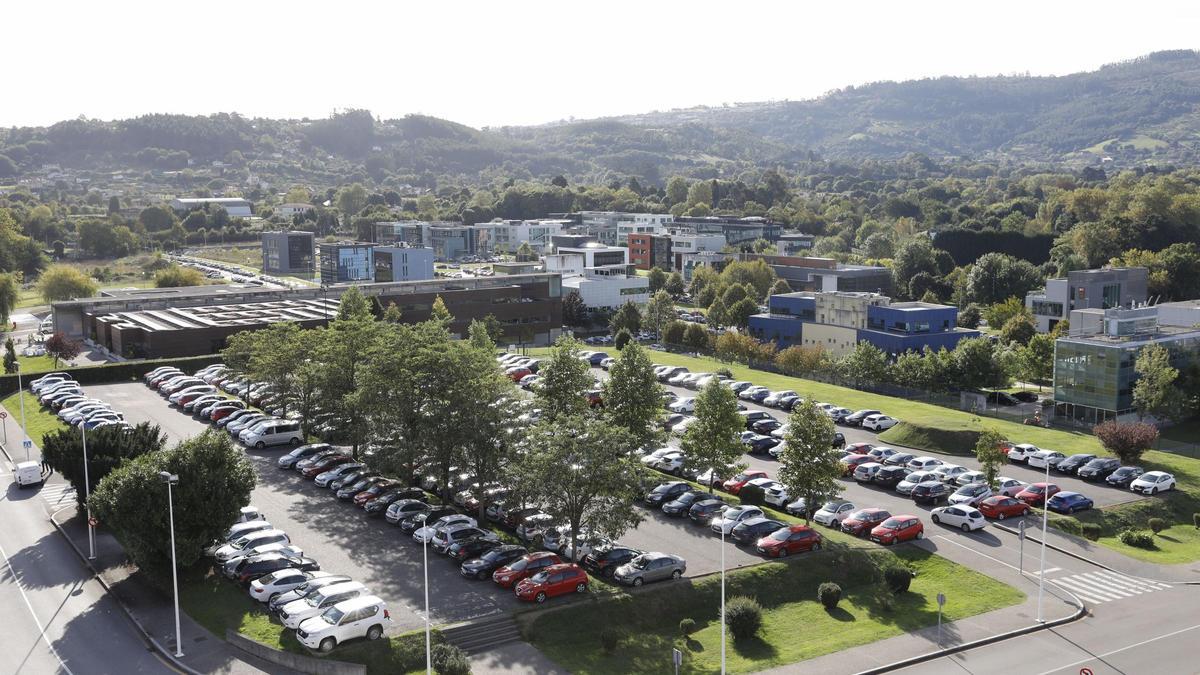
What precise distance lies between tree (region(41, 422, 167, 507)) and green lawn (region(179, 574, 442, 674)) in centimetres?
707

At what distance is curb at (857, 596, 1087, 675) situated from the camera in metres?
24.7

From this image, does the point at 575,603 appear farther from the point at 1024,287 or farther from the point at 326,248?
the point at 326,248

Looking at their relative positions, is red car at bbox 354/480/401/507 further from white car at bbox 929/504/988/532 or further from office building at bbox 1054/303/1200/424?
office building at bbox 1054/303/1200/424

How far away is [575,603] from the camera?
26.8m

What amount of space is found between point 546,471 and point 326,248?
94278 millimetres

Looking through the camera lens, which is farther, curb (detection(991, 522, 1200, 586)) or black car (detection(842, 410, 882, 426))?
black car (detection(842, 410, 882, 426))

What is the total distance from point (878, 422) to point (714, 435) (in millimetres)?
15747

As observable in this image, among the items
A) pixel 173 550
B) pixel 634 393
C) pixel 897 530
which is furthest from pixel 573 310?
pixel 173 550

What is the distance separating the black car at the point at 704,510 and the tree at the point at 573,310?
49612 mm

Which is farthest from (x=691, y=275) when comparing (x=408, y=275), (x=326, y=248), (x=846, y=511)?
(x=846, y=511)

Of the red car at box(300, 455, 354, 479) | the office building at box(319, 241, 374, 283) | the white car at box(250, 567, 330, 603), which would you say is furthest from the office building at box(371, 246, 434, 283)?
the white car at box(250, 567, 330, 603)

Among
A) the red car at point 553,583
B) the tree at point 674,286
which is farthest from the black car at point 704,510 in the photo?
the tree at point 674,286

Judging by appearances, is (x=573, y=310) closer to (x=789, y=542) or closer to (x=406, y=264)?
(x=406, y=264)

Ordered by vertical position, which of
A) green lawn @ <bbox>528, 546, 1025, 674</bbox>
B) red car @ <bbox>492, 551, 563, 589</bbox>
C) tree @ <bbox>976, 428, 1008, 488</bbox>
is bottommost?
green lawn @ <bbox>528, 546, 1025, 674</bbox>
